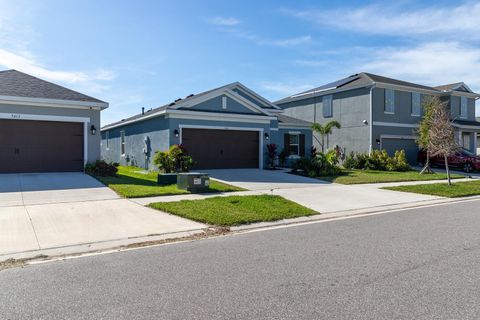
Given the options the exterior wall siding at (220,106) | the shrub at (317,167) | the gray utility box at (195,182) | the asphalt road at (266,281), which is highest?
the exterior wall siding at (220,106)

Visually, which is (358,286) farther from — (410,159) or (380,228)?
(410,159)

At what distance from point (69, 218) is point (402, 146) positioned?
Answer: 957 inches

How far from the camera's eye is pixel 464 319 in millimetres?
3557

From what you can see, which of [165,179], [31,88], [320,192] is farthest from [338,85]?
[31,88]

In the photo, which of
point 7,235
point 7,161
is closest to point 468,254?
point 7,235

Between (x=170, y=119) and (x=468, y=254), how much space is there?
14444 millimetres

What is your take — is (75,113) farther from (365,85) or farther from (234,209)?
(365,85)

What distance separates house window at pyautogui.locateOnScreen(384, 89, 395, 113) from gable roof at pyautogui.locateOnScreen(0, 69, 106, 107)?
61.3ft

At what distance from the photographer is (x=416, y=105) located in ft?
89.8

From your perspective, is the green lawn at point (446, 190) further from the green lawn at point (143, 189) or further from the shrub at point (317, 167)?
the green lawn at point (143, 189)

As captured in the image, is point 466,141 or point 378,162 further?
point 466,141

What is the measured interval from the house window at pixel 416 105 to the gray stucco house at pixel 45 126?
2159cm

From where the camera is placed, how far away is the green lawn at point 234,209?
27.0 ft

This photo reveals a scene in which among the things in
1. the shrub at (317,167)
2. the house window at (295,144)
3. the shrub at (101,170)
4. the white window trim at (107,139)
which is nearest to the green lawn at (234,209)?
the shrub at (101,170)
